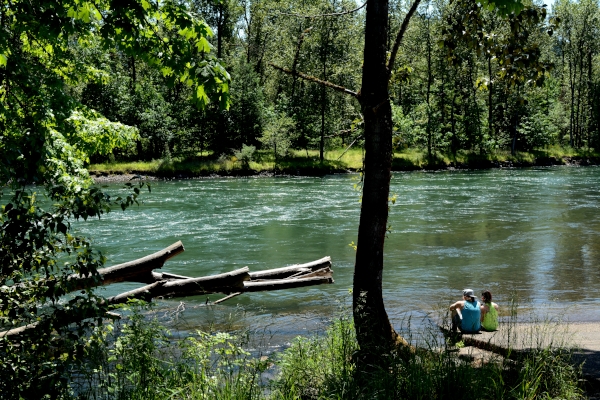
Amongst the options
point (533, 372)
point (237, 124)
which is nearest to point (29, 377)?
point (533, 372)

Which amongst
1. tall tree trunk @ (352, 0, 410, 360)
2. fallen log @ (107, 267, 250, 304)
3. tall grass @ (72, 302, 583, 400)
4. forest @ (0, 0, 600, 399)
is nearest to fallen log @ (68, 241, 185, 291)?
fallen log @ (107, 267, 250, 304)

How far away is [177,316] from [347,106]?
51128 millimetres

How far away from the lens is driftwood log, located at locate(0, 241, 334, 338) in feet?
31.6

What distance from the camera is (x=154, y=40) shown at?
211 inches

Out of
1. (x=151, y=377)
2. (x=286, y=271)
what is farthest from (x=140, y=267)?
(x=151, y=377)

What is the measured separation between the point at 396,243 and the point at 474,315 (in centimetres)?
1074

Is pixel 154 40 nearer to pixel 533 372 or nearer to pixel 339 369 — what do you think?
pixel 339 369

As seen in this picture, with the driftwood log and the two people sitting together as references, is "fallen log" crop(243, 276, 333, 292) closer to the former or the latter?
the driftwood log

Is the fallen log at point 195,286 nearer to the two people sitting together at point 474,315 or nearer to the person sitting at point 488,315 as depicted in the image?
the two people sitting together at point 474,315

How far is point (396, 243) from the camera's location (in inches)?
794

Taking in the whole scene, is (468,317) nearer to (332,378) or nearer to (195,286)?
(195,286)

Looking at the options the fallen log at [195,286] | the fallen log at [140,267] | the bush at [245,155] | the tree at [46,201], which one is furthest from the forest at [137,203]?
the bush at [245,155]

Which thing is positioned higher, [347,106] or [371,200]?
[347,106]

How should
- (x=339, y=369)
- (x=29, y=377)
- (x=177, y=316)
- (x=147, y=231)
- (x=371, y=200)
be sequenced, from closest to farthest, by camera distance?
1. (x=29, y=377)
2. (x=339, y=369)
3. (x=371, y=200)
4. (x=177, y=316)
5. (x=147, y=231)
